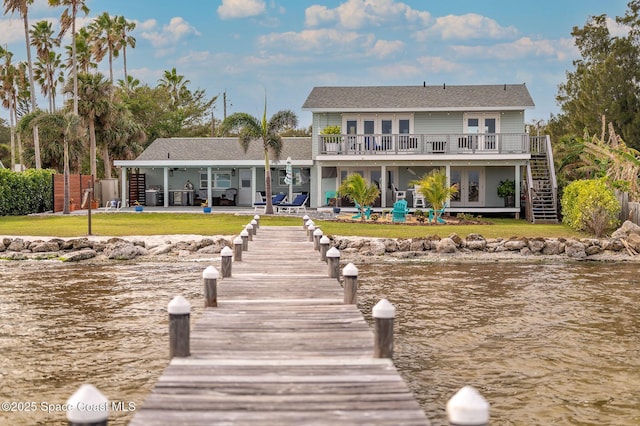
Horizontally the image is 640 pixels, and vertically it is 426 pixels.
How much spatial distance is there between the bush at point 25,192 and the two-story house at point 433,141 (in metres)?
13.8

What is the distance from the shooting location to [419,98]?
37.8 metres

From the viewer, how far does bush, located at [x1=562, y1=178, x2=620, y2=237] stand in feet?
85.2

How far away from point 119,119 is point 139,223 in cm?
1607

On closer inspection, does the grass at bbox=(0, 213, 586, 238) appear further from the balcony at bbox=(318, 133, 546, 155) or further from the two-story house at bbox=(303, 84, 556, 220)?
the balcony at bbox=(318, 133, 546, 155)

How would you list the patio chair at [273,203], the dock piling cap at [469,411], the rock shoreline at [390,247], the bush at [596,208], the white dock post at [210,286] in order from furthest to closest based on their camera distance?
the patio chair at [273,203] → the bush at [596,208] → the rock shoreline at [390,247] → the white dock post at [210,286] → the dock piling cap at [469,411]

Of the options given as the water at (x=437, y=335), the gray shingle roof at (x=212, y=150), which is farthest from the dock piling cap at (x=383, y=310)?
the gray shingle roof at (x=212, y=150)

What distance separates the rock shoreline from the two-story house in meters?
10.3

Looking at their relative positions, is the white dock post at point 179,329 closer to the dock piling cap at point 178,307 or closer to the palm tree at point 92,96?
the dock piling cap at point 178,307

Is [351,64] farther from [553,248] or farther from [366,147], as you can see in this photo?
[553,248]

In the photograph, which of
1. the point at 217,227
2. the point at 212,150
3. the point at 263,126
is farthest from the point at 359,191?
the point at 212,150

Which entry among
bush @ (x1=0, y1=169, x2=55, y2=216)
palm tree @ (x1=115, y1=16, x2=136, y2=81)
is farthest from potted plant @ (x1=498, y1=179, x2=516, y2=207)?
palm tree @ (x1=115, y1=16, x2=136, y2=81)

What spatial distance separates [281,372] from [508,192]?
2991 centimetres

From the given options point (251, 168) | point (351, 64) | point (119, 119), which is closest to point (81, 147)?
point (119, 119)

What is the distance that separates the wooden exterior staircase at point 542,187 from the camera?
106ft
